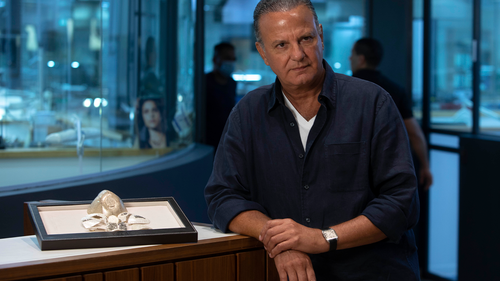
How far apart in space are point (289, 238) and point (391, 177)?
338 mm

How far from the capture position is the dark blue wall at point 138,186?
6.89ft

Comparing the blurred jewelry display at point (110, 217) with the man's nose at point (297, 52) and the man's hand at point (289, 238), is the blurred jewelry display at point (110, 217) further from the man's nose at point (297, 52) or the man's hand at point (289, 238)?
the man's nose at point (297, 52)

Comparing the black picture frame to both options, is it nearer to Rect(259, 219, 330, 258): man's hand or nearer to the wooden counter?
the wooden counter

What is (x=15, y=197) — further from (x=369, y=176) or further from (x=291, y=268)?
(x=369, y=176)

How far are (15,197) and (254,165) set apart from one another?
108 centimetres

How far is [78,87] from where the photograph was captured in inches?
101

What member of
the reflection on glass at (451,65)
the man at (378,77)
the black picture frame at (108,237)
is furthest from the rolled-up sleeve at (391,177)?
the reflection on glass at (451,65)

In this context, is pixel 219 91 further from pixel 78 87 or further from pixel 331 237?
pixel 331 237

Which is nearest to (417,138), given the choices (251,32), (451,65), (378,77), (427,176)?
(427,176)

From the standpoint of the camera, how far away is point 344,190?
1.51 meters

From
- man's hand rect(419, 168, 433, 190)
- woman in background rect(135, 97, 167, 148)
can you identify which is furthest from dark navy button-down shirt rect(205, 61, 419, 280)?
man's hand rect(419, 168, 433, 190)

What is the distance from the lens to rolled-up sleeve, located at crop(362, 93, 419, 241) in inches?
56.4

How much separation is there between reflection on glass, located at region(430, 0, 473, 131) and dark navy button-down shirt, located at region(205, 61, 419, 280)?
9.68 feet

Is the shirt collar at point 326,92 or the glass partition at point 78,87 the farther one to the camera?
the glass partition at point 78,87
